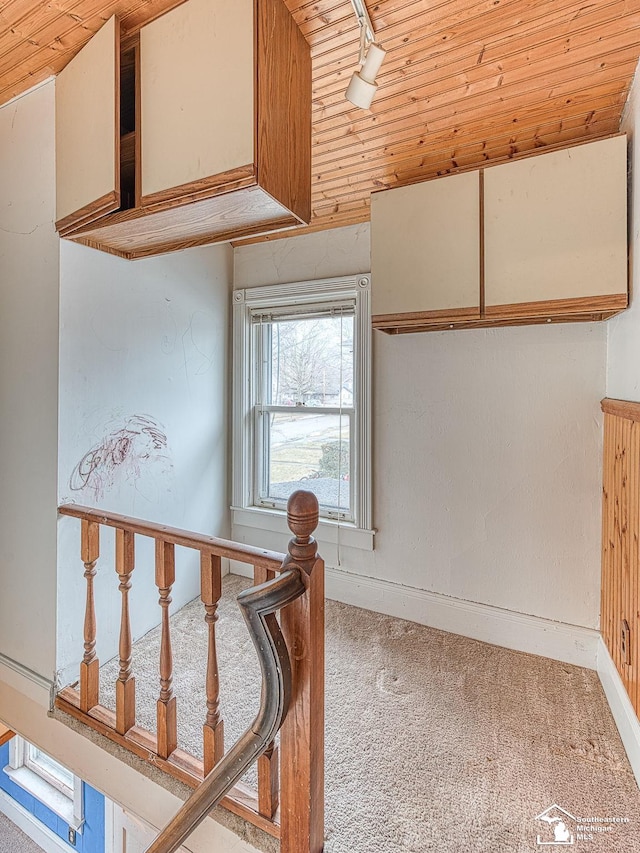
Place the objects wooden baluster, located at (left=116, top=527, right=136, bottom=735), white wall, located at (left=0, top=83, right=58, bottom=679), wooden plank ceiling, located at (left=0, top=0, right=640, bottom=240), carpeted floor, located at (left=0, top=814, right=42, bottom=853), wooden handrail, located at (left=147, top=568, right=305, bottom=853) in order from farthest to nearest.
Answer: carpeted floor, located at (left=0, top=814, right=42, bottom=853) < white wall, located at (left=0, top=83, right=58, bottom=679) < wooden baluster, located at (left=116, top=527, right=136, bottom=735) < wooden plank ceiling, located at (left=0, top=0, right=640, bottom=240) < wooden handrail, located at (left=147, top=568, right=305, bottom=853)

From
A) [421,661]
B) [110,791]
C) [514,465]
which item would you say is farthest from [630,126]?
[110,791]

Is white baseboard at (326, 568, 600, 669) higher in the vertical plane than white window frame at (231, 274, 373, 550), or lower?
lower

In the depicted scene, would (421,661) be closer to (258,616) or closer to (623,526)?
(623,526)

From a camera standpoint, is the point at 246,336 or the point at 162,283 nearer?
the point at 162,283

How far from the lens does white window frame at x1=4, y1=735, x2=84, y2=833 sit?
9.02 ft

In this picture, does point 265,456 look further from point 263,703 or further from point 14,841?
point 14,841

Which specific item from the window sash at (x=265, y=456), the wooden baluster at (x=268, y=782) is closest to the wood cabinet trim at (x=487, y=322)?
the window sash at (x=265, y=456)

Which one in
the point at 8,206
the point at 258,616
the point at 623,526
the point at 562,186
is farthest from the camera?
the point at 8,206

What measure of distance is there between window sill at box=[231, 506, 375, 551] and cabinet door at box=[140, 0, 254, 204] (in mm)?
1895

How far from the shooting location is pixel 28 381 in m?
1.84

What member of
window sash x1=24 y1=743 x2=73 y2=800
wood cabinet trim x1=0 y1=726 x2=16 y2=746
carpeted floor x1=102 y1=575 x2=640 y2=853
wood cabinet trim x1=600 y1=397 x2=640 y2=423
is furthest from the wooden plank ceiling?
window sash x1=24 y1=743 x2=73 y2=800

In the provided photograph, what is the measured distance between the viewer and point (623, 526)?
1.57 metres

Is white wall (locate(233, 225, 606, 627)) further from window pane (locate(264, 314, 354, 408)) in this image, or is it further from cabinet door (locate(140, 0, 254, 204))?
cabinet door (locate(140, 0, 254, 204))

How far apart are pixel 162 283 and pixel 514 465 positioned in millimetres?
2088
